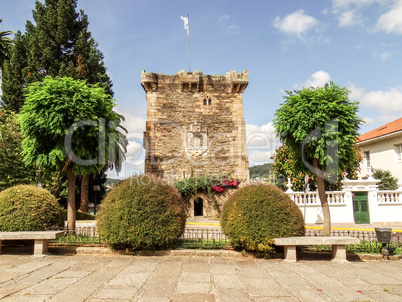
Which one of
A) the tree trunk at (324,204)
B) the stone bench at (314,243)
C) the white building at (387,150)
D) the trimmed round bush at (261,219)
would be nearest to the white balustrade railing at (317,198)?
the tree trunk at (324,204)

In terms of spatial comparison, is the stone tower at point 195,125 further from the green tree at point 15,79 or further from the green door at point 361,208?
the green tree at point 15,79

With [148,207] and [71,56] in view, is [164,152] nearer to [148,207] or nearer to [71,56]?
[71,56]

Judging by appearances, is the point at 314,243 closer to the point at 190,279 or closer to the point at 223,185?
the point at 190,279

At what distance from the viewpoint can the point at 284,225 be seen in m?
6.99

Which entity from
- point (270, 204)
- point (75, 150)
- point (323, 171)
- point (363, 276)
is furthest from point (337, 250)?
point (75, 150)

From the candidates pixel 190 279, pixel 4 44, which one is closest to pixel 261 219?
pixel 190 279

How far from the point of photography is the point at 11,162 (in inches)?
649

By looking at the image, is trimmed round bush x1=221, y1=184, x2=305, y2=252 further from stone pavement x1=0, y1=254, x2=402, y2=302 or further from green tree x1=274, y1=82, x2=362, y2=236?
green tree x1=274, y1=82, x2=362, y2=236

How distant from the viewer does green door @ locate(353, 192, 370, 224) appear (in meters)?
16.9

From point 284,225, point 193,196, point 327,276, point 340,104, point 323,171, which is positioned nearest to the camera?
point 327,276

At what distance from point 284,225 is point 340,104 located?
4599mm

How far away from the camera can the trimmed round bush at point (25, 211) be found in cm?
751

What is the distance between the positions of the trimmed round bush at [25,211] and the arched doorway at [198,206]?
51.3 ft

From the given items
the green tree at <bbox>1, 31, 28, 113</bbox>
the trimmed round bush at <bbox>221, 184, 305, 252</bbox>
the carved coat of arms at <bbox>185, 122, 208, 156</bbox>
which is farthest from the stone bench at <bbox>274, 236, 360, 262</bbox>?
the green tree at <bbox>1, 31, 28, 113</bbox>
